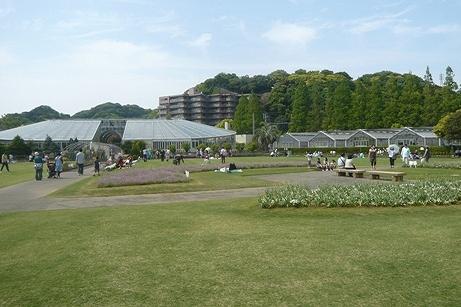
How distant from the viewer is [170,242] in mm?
9055

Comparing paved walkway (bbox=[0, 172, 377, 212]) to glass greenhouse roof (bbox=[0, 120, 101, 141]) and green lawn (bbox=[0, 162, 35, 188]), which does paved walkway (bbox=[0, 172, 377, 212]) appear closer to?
green lawn (bbox=[0, 162, 35, 188])

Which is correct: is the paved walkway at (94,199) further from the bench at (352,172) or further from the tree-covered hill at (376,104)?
the tree-covered hill at (376,104)

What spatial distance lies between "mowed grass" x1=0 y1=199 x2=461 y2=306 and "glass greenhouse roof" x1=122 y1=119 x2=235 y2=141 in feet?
219

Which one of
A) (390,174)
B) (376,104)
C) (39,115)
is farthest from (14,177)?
(39,115)

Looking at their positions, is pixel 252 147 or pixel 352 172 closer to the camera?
pixel 352 172

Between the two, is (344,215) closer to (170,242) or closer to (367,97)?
(170,242)

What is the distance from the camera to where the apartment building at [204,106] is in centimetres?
14300

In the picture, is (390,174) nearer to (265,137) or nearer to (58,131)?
(265,137)

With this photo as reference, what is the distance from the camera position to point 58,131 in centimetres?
7819

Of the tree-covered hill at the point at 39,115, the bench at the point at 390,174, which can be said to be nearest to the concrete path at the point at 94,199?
the bench at the point at 390,174

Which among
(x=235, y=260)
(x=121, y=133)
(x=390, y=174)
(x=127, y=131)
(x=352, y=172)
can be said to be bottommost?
(x=235, y=260)

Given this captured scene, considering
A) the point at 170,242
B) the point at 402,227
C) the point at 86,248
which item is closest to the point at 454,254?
the point at 402,227

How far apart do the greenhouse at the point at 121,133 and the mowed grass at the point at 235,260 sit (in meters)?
65.7

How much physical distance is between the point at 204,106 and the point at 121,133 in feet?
203
